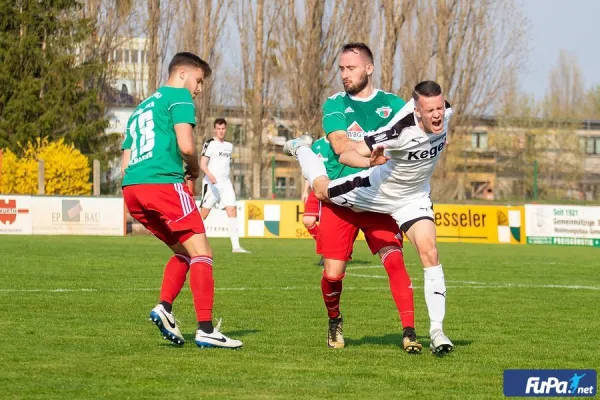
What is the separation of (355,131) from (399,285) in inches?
47.7

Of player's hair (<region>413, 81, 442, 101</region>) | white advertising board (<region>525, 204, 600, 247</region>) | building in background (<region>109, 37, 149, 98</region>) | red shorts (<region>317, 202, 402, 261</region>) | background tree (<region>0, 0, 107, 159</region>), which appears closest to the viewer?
player's hair (<region>413, 81, 442, 101</region>)

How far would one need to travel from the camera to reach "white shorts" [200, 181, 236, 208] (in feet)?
71.7

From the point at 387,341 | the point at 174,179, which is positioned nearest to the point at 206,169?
the point at 387,341

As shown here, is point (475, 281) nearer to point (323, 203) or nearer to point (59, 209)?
point (323, 203)

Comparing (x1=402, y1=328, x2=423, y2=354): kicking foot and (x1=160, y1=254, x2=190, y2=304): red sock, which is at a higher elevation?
(x1=160, y1=254, x2=190, y2=304): red sock

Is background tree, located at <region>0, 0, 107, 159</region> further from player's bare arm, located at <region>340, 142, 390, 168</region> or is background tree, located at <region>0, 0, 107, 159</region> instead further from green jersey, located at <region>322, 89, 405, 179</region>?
player's bare arm, located at <region>340, 142, 390, 168</region>

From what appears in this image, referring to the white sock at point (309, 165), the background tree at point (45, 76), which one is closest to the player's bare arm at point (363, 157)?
the white sock at point (309, 165)

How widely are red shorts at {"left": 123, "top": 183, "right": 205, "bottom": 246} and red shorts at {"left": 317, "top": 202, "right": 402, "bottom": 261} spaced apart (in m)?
0.98

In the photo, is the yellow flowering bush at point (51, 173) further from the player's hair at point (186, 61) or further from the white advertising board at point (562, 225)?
the player's hair at point (186, 61)

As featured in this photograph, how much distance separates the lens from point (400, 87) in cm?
4434

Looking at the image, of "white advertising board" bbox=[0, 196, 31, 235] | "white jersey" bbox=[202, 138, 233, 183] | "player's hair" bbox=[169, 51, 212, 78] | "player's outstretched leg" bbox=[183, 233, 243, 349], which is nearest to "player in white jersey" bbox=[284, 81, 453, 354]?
"player's outstretched leg" bbox=[183, 233, 243, 349]

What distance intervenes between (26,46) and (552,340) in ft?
135

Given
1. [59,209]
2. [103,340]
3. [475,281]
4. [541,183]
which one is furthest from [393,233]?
[541,183]

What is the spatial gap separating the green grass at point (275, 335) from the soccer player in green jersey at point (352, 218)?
1.27 ft
